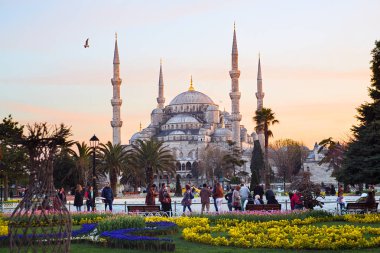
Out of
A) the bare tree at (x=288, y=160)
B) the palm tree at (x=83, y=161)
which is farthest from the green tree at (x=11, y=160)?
the bare tree at (x=288, y=160)

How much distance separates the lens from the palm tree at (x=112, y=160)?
37750mm

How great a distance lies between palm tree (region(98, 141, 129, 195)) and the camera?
37.8 metres

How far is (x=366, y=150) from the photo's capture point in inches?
706

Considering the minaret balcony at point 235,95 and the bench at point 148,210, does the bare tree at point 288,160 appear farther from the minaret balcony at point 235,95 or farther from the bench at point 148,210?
the bench at point 148,210

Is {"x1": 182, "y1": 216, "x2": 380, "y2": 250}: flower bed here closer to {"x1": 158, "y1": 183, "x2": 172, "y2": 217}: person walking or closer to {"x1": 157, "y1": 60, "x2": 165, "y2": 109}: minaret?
{"x1": 158, "y1": 183, "x2": 172, "y2": 217}: person walking

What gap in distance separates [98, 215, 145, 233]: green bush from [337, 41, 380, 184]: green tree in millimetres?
7509

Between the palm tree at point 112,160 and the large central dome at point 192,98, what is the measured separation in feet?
198

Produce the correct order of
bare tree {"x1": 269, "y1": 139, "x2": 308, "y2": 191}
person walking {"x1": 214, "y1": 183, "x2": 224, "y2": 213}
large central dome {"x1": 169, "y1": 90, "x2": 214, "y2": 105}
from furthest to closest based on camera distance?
large central dome {"x1": 169, "y1": 90, "x2": 214, "y2": 105}
bare tree {"x1": 269, "y1": 139, "x2": 308, "y2": 191}
person walking {"x1": 214, "y1": 183, "x2": 224, "y2": 213}

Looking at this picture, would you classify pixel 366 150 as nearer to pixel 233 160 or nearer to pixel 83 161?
pixel 83 161

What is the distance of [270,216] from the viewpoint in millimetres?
15172

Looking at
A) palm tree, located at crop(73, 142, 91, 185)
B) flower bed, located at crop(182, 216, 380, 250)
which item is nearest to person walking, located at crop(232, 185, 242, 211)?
flower bed, located at crop(182, 216, 380, 250)

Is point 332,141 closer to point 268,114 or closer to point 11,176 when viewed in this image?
point 268,114

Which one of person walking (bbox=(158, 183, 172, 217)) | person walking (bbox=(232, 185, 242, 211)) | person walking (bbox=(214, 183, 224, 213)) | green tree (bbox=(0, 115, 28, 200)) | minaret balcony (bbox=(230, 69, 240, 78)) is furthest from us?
minaret balcony (bbox=(230, 69, 240, 78))

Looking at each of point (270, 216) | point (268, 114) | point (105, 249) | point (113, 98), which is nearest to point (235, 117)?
point (113, 98)
